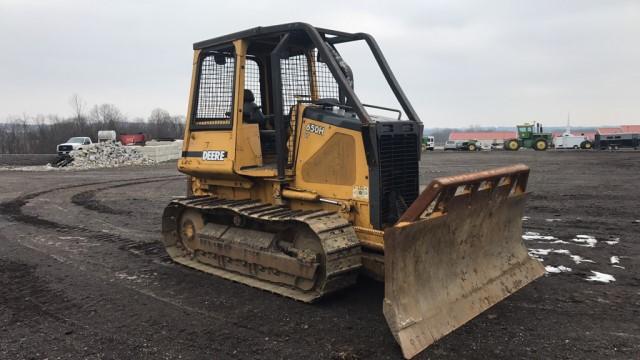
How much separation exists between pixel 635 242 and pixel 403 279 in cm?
556

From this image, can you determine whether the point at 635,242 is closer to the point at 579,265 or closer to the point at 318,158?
the point at 579,265

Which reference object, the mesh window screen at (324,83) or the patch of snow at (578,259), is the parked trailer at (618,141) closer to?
the patch of snow at (578,259)

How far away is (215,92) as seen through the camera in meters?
6.68

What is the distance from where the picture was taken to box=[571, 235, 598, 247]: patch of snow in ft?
25.6

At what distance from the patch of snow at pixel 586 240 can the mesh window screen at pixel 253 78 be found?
5.46 metres

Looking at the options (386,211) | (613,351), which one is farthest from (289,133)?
(613,351)

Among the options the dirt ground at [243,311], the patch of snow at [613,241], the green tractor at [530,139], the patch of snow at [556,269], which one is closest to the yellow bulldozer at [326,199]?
the dirt ground at [243,311]

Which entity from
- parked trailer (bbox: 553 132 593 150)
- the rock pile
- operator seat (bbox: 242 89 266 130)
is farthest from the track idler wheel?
parked trailer (bbox: 553 132 593 150)

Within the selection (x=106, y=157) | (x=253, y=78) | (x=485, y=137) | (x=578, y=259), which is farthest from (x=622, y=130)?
(x=253, y=78)

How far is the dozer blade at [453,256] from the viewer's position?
13.8 ft

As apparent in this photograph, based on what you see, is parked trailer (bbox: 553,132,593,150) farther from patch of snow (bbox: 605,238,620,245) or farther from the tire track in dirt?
the tire track in dirt

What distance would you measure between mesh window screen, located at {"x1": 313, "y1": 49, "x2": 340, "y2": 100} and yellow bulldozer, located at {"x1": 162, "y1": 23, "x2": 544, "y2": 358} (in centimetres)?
2

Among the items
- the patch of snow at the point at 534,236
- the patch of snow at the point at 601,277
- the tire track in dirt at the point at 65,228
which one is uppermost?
the tire track in dirt at the point at 65,228

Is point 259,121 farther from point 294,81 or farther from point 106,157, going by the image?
point 106,157
